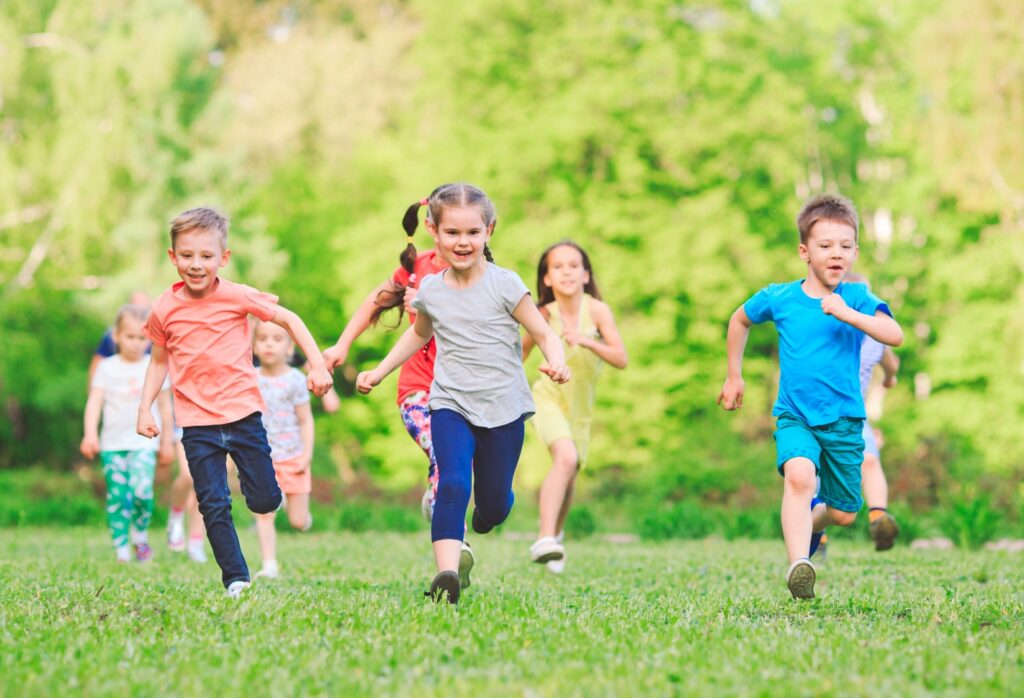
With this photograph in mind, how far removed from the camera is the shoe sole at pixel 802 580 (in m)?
6.32

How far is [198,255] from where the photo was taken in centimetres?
661

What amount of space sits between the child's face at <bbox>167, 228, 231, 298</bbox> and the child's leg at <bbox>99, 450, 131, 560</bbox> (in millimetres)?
3975

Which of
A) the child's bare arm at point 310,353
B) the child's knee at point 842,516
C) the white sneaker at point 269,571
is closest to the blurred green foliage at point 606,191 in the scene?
the white sneaker at point 269,571

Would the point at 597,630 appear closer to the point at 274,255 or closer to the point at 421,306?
the point at 421,306

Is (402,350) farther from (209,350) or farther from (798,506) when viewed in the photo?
(798,506)

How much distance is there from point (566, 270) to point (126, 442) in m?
3.98

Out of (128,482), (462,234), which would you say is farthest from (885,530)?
(128,482)

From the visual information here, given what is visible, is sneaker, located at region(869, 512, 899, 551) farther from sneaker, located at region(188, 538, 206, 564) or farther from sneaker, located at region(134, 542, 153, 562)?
sneaker, located at region(134, 542, 153, 562)

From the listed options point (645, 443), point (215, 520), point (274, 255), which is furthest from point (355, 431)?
point (215, 520)

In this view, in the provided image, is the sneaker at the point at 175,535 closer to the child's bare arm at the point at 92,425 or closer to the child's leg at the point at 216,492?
the child's bare arm at the point at 92,425

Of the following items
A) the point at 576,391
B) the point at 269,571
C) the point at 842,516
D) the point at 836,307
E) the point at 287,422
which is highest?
the point at 836,307

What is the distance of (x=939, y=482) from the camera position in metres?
17.8

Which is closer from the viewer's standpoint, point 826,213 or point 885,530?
point 826,213

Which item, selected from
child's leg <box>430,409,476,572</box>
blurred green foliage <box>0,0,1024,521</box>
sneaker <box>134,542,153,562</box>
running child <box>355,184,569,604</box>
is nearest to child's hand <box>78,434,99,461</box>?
sneaker <box>134,542,153,562</box>
